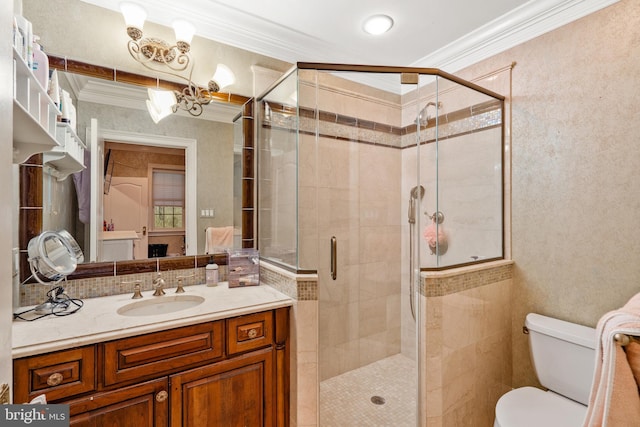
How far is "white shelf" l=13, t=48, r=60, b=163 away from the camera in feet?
3.34

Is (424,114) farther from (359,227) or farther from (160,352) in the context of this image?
(160,352)

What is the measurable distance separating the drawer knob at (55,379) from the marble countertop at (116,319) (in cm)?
10

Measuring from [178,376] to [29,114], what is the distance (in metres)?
1.14

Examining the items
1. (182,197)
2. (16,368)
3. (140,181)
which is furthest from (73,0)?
(16,368)

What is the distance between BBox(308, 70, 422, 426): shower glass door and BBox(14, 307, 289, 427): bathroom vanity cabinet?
49cm

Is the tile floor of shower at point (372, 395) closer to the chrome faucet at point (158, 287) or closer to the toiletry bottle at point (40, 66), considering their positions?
the chrome faucet at point (158, 287)

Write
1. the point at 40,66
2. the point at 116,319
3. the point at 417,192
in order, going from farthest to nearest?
the point at 417,192 → the point at 116,319 → the point at 40,66

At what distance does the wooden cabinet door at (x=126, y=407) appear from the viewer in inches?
46.8

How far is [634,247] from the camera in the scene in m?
1.58

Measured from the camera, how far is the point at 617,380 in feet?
3.21

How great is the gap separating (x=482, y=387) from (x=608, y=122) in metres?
1.64

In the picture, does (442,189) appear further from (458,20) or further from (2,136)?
(2,136)
